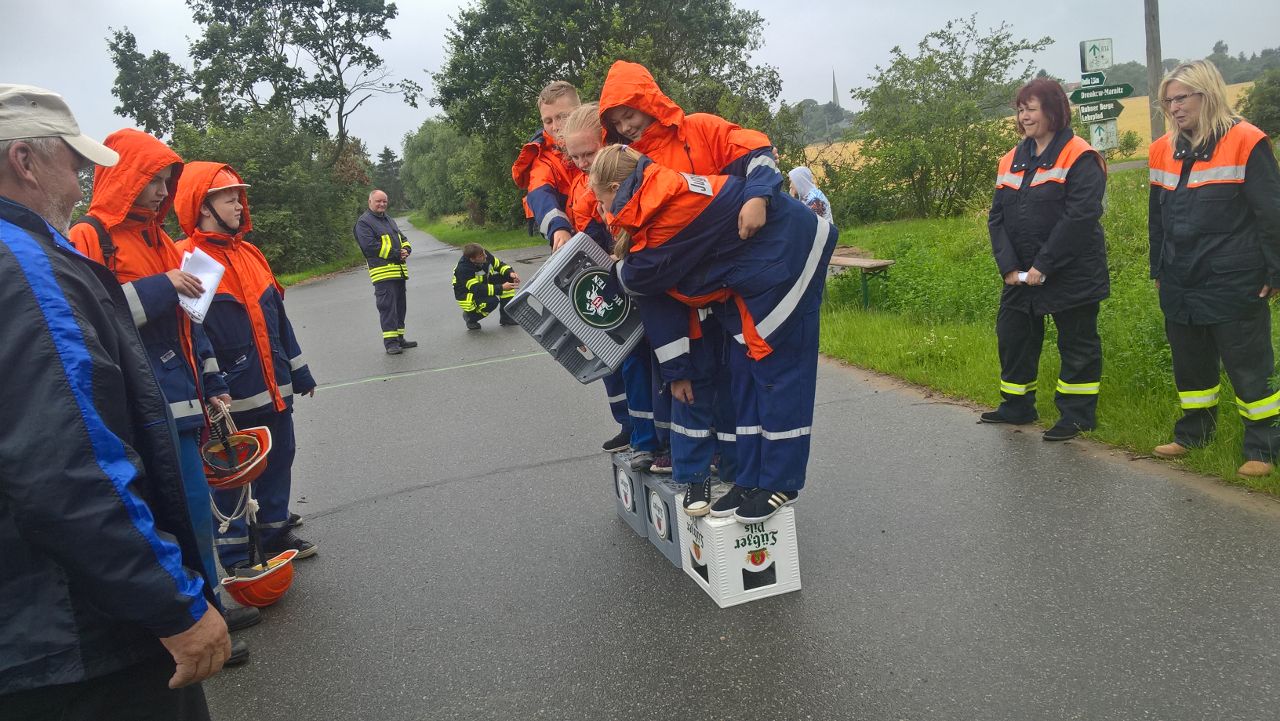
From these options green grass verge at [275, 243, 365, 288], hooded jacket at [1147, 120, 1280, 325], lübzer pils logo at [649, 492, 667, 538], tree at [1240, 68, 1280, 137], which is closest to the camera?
lübzer pils logo at [649, 492, 667, 538]

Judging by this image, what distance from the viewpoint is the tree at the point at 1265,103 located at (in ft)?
105

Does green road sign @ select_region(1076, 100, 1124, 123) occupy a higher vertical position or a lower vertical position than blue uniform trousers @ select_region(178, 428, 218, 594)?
higher

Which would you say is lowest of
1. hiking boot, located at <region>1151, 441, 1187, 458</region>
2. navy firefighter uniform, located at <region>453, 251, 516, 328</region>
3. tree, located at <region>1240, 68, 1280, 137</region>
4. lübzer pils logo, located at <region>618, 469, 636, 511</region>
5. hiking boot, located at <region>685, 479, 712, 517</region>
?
hiking boot, located at <region>1151, 441, 1187, 458</region>

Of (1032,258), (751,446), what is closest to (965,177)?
(1032,258)

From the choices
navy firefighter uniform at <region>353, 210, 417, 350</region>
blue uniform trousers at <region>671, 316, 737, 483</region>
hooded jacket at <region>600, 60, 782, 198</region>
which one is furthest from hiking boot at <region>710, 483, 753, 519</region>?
navy firefighter uniform at <region>353, 210, 417, 350</region>

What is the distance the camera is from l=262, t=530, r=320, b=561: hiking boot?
4539 millimetres

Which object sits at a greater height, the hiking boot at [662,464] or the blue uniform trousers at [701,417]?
the blue uniform trousers at [701,417]

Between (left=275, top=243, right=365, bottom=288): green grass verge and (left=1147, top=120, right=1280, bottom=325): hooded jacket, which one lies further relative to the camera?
(left=275, top=243, right=365, bottom=288): green grass verge

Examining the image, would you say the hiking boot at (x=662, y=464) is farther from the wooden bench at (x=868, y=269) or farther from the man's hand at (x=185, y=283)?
the wooden bench at (x=868, y=269)

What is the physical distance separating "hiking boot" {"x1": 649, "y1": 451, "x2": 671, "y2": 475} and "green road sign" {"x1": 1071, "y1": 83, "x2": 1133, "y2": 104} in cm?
812

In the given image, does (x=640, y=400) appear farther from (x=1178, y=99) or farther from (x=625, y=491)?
(x=1178, y=99)

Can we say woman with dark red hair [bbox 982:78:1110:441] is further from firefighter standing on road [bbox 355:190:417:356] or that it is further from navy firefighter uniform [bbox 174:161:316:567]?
firefighter standing on road [bbox 355:190:417:356]

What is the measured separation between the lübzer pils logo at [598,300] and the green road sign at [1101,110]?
27.1ft

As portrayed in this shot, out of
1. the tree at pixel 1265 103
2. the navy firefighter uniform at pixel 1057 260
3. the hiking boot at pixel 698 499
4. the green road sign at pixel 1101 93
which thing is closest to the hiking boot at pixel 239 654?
the hiking boot at pixel 698 499
